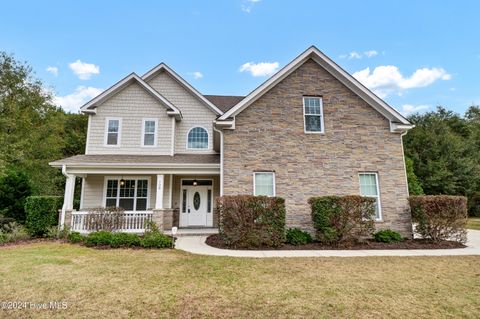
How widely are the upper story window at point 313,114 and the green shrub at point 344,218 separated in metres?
3.48

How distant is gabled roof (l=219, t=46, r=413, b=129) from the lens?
10.7 metres

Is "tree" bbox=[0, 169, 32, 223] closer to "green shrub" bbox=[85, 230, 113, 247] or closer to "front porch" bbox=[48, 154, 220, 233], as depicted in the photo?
"front porch" bbox=[48, 154, 220, 233]

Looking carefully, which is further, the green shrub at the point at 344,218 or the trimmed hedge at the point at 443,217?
the trimmed hedge at the point at 443,217

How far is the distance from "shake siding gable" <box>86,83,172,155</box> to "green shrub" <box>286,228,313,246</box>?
7.79 metres

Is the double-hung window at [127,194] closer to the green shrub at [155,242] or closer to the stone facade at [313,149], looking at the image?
the green shrub at [155,242]

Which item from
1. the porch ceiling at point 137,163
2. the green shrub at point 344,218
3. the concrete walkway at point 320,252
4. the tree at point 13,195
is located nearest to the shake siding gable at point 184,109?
the porch ceiling at point 137,163

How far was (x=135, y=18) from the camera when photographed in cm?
1497

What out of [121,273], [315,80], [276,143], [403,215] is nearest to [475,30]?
[315,80]

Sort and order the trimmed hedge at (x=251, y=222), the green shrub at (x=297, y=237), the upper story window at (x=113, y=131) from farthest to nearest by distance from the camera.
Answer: the upper story window at (x=113, y=131) → the green shrub at (x=297, y=237) → the trimmed hedge at (x=251, y=222)

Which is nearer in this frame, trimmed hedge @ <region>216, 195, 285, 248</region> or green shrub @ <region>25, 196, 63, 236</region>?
trimmed hedge @ <region>216, 195, 285, 248</region>

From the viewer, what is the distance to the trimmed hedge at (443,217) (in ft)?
29.9

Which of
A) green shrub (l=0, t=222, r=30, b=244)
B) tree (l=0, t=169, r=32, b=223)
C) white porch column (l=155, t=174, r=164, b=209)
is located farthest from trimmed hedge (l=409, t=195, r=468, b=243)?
tree (l=0, t=169, r=32, b=223)

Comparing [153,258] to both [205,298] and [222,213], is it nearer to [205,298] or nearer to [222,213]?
[222,213]

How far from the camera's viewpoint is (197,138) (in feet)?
47.3
